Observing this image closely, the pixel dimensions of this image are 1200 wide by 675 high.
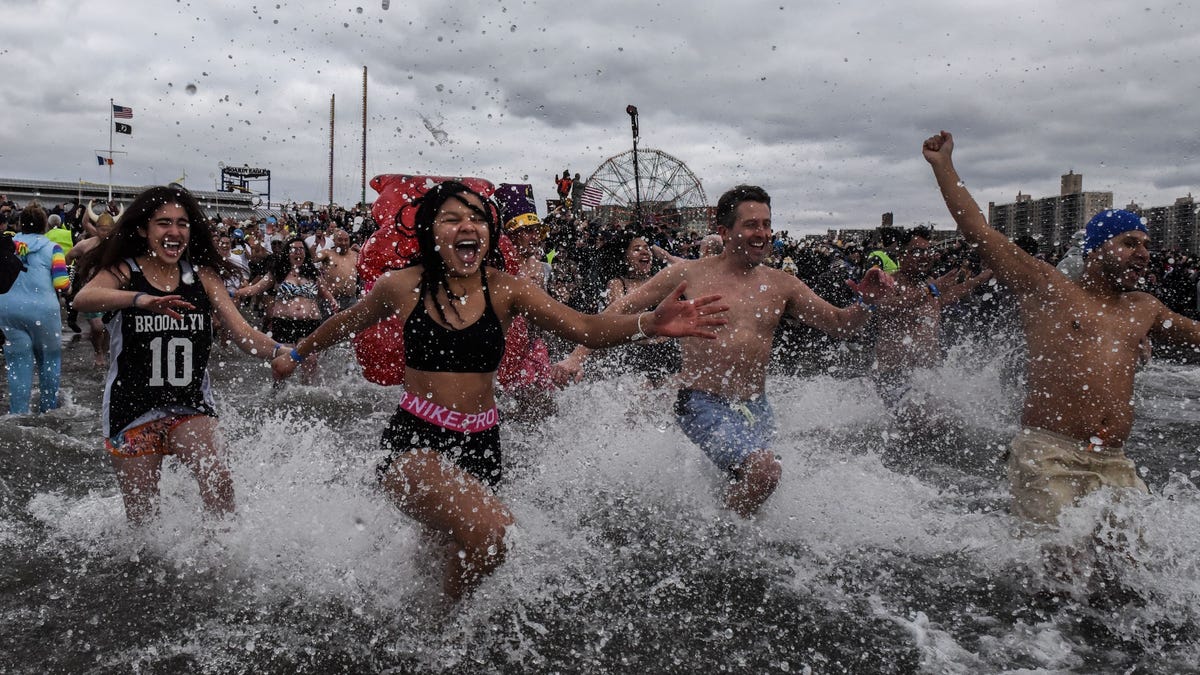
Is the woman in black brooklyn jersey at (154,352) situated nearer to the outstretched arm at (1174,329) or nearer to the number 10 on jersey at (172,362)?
the number 10 on jersey at (172,362)

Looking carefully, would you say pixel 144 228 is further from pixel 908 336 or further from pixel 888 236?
pixel 888 236

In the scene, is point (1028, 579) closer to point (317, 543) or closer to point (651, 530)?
point (651, 530)

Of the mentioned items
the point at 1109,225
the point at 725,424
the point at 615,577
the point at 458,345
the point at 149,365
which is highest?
the point at 1109,225

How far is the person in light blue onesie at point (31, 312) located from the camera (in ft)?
22.1

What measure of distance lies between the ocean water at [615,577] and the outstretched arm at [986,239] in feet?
3.44

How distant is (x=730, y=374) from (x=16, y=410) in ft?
20.0

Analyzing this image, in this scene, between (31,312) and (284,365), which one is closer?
(284,365)

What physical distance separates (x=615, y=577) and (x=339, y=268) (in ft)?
22.4

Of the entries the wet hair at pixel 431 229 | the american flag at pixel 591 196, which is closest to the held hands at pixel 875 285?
the wet hair at pixel 431 229

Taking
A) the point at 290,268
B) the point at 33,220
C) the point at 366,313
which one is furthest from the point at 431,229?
the point at 290,268

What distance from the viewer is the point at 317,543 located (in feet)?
12.5

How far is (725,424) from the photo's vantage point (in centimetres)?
418

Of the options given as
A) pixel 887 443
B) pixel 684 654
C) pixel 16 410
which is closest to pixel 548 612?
pixel 684 654

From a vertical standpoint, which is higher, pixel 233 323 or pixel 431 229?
pixel 431 229
